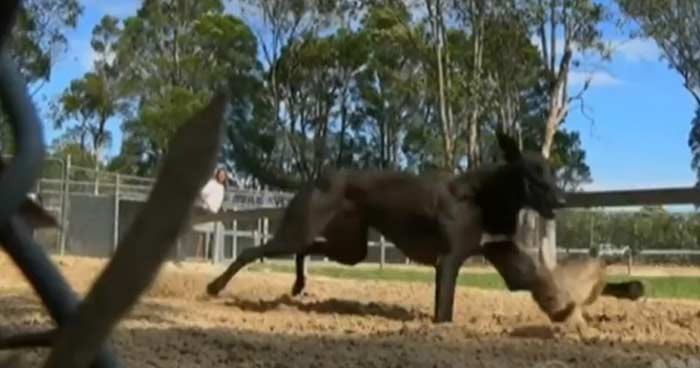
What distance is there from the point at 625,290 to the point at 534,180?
3.36 feet

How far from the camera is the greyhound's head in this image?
29.7ft

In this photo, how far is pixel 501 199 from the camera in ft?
30.5

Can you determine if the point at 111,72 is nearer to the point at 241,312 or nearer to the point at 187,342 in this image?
the point at 241,312

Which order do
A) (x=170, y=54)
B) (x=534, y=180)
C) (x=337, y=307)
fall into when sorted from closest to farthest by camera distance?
1. (x=534, y=180)
2. (x=337, y=307)
3. (x=170, y=54)

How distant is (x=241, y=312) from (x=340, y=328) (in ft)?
4.76

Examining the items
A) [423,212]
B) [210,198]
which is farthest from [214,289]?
[210,198]

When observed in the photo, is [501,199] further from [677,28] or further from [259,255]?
[677,28]

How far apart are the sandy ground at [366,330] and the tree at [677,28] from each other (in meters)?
23.6

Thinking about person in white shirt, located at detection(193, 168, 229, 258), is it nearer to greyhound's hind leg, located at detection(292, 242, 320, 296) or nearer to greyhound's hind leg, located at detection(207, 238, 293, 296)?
greyhound's hind leg, located at detection(207, 238, 293, 296)

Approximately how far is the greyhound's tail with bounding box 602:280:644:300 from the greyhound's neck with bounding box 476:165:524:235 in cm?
78

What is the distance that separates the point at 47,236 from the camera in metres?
0.87

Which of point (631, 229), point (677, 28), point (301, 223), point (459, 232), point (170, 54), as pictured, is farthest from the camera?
point (170, 54)

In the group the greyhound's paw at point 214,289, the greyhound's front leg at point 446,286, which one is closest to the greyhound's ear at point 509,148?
the greyhound's front leg at point 446,286

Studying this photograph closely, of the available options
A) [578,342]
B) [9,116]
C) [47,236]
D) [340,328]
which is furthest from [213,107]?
[340,328]
